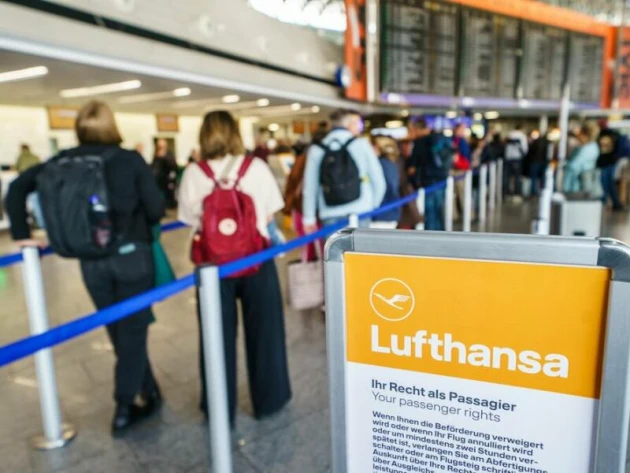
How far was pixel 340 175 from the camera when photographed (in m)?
3.62

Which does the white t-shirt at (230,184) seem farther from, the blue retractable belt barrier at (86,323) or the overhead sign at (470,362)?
the overhead sign at (470,362)

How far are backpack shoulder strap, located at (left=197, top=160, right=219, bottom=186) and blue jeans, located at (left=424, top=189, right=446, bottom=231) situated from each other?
501 cm

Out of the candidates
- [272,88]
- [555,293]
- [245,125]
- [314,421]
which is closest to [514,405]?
[555,293]

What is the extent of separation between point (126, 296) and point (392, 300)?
1870 millimetres

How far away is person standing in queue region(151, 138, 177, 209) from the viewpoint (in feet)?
37.5

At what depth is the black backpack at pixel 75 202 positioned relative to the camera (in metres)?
2.32

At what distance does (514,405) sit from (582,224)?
4.40m

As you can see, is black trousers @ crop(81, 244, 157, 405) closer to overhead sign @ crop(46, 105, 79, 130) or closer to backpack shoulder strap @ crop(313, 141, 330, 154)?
backpack shoulder strap @ crop(313, 141, 330, 154)

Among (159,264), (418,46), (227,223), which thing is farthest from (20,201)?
(418,46)

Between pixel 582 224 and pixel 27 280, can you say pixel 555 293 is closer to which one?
pixel 27 280

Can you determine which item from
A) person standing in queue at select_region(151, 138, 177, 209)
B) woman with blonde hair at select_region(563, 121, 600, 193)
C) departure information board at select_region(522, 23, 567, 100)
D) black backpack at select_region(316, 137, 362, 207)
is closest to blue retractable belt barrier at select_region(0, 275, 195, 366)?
black backpack at select_region(316, 137, 362, 207)

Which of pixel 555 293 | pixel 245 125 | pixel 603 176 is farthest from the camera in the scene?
pixel 245 125

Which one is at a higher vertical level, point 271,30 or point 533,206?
point 271,30

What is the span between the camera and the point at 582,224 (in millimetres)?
4910
